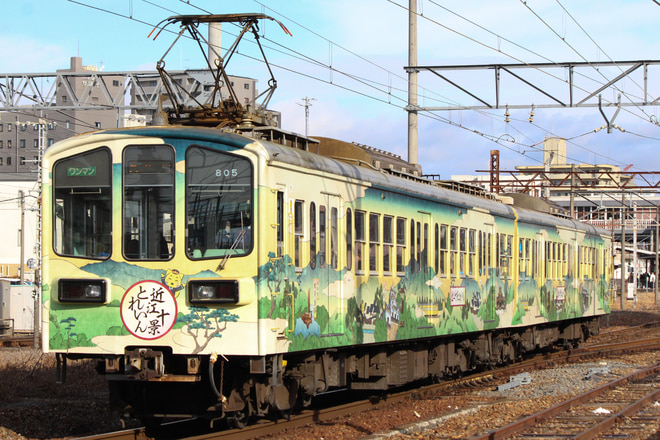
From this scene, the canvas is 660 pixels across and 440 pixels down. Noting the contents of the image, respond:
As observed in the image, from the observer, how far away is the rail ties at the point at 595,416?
10.1 metres

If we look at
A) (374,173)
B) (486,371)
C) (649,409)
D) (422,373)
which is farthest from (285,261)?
(486,371)

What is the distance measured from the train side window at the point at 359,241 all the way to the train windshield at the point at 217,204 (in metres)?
2.48

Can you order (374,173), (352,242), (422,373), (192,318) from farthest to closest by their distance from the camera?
(422,373)
(374,173)
(352,242)
(192,318)

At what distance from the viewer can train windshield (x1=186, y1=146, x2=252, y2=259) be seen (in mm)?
8844

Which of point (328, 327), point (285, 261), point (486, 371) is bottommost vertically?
point (486, 371)

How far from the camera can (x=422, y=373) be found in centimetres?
1362

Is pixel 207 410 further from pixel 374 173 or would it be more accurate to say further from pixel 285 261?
pixel 374 173

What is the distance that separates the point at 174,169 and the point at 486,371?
10.1m

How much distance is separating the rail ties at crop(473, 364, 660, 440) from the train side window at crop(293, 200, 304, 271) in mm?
2620

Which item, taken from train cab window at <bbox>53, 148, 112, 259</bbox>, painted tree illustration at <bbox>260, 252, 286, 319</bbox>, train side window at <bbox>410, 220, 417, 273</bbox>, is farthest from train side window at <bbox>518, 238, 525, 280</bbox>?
train cab window at <bbox>53, 148, 112, 259</bbox>

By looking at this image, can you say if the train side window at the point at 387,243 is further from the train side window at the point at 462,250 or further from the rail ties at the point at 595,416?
the train side window at the point at 462,250

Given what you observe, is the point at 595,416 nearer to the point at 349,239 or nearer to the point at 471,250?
the point at 349,239

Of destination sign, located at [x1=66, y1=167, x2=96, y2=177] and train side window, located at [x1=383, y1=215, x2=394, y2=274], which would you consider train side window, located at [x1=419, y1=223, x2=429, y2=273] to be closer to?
train side window, located at [x1=383, y1=215, x2=394, y2=274]

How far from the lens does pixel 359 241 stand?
1117 cm
